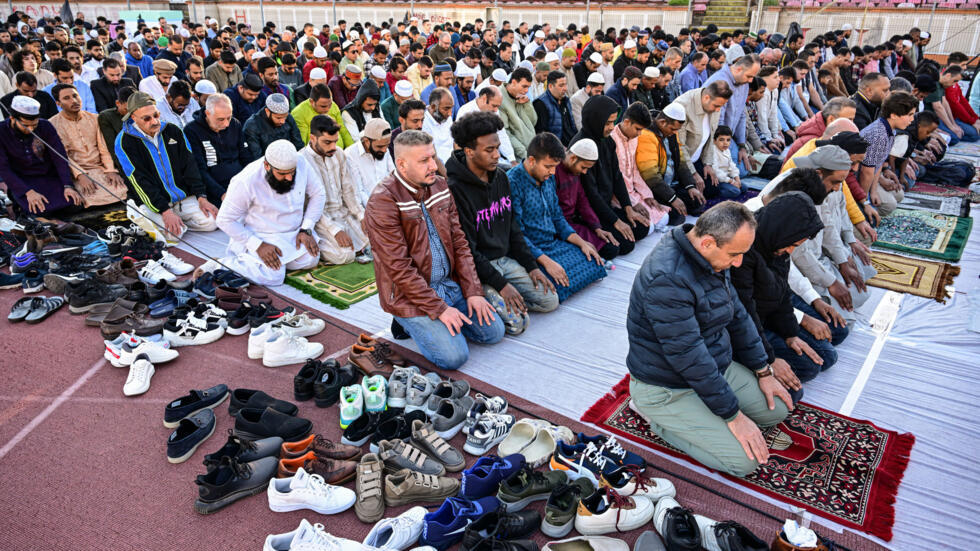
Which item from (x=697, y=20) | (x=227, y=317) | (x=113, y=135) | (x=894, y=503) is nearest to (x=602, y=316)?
(x=894, y=503)

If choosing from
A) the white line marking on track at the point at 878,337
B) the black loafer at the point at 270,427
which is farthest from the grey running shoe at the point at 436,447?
the white line marking on track at the point at 878,337

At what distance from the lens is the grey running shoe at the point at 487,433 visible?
2688mm

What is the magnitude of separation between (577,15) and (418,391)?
20.1m

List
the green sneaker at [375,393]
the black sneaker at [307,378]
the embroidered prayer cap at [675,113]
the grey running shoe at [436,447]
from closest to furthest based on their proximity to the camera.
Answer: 1. the grey running shoe at [436,447]
2. the green sneaker at [375,393]
3. the black sneaker at [307,378]
4. the embroidered prayer cap at [675,113]

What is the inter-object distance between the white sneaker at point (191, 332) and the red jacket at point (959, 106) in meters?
10.8

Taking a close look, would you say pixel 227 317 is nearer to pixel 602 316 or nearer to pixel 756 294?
pixel 602 316

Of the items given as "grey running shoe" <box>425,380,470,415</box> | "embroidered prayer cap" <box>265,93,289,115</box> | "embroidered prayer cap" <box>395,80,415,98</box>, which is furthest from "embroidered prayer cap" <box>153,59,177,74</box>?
"grey running shoe" <box>425,380,470,415</box>

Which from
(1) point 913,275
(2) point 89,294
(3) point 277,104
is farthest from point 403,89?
(1) point 913,275

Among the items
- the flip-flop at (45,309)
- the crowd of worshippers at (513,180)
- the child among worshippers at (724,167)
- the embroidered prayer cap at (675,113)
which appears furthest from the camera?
the child among worshippers at (724,167)

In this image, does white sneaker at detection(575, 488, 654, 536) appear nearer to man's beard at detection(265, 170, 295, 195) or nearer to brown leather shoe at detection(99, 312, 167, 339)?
brown leather shoe at detection(99, 312, 167, 339)

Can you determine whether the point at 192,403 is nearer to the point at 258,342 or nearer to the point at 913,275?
the point at 258,342

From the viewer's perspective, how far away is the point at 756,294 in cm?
303

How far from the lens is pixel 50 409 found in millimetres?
2977

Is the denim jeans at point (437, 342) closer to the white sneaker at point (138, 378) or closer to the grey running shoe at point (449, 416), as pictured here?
the grey running shoe at point (449, 416)
